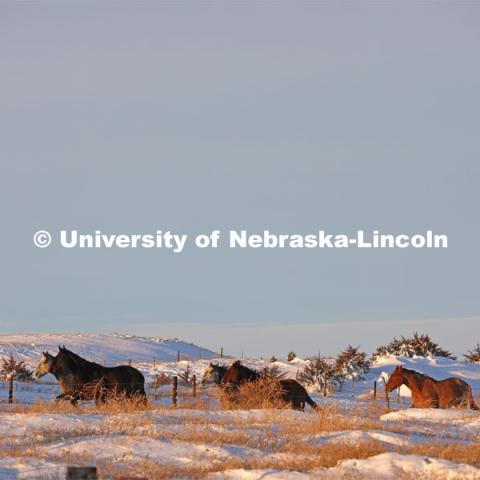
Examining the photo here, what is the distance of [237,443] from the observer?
1912cm

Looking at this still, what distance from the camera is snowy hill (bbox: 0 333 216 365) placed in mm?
79312

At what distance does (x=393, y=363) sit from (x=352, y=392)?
8.70 m

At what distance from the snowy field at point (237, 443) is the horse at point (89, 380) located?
1057mm

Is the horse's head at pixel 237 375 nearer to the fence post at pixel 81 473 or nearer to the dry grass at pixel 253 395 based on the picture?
the dry grass at pixel 253 395

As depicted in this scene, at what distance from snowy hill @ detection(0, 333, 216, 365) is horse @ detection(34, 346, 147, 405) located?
47.5 m

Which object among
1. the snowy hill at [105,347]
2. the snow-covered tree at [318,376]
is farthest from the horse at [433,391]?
the snowy hill at [105,347]

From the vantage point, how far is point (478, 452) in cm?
1827

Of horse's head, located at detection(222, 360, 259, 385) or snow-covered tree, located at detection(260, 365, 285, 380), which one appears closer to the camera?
horse's head, located at detection(222, 360, 259, 385)

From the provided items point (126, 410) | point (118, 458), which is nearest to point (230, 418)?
point (126, 410)

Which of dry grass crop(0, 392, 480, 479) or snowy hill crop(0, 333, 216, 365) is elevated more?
snowy hill crop(0, 333, 216, 365)

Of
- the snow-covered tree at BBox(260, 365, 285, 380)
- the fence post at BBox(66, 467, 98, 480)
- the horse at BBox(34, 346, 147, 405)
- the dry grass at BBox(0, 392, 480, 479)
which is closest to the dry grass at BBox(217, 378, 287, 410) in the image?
the dry grass at BBox(0, 392, 480, 479)

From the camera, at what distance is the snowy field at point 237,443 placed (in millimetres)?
16141

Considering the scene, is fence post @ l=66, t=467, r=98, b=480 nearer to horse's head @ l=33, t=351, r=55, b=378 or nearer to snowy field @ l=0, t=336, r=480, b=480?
snowy field @ l=0, t=336, r=480, b=480

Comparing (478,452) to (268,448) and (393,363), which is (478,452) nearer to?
(268,448)
